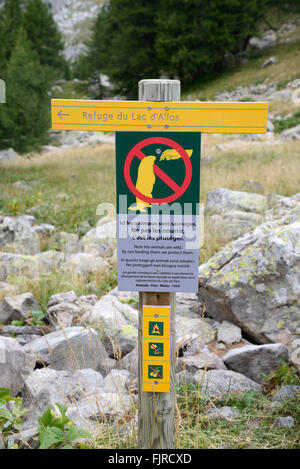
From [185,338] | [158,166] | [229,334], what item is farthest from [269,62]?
[158,166]

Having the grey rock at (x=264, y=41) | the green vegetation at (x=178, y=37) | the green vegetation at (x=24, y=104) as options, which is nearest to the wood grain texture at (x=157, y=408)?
the green vegetation at (x=24, y=104)

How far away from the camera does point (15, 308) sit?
411cm

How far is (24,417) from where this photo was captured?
8.66 ft

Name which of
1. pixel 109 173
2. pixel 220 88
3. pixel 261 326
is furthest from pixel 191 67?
pixel 261 326

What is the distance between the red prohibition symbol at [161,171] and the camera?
6.38 ft

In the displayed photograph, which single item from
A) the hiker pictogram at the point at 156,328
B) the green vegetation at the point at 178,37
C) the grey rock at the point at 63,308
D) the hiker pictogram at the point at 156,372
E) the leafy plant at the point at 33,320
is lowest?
the leafy plant at the point at 33,320

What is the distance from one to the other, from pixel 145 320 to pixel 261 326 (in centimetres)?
167

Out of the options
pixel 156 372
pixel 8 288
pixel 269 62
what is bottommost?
pixel 8 288

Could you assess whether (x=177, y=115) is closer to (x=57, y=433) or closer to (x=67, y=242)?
(x=57, y=433)

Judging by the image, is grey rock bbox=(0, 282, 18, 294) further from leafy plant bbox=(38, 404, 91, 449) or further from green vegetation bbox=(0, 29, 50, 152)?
green vegetation bbox=(0, 29, 50, 152)

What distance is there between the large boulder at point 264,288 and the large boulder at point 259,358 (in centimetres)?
24

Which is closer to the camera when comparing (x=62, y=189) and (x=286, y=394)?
(x=286, y=394)

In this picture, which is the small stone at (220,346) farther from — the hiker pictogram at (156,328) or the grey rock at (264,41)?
the grey rock at (264,41)

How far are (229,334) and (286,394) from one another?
85 cm
